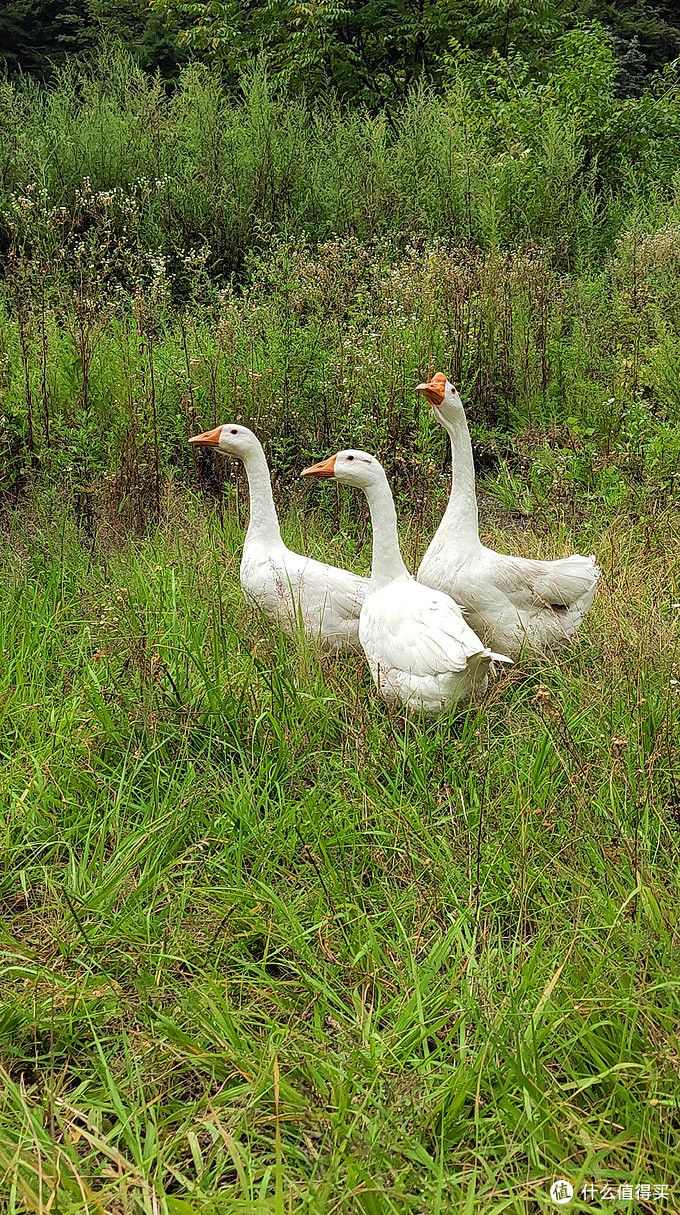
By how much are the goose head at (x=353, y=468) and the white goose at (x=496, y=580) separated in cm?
33

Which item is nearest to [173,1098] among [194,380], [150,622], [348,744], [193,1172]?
[193,1172]

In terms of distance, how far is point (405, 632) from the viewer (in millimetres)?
3086

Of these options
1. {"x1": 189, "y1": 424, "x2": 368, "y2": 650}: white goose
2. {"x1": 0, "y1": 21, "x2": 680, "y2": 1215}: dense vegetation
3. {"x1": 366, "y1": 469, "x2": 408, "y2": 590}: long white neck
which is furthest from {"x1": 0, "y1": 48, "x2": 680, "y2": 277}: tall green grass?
{"x1": 366, "y1": 469, "x2": 408, "y2": 590}: long white neck

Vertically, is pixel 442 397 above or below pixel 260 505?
above

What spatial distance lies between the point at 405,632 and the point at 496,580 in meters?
0.56

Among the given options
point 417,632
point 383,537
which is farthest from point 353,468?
point 417,632

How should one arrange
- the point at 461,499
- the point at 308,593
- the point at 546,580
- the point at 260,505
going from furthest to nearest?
the point at 260,505 → the point at 308,593 → the point at 461,499 → the point at 546,580

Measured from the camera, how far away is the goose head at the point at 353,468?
11.1 feet

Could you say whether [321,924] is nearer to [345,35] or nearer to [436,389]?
[436,389]

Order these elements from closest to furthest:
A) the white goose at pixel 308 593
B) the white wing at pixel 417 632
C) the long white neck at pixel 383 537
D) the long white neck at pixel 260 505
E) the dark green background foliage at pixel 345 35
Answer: the white wing at pixel 417 632, the long white neck at pixel 383 537, the white goose at pixel 308 593, the long white neck at pixel 260 505, the dark green background foliage at pixel 345 35

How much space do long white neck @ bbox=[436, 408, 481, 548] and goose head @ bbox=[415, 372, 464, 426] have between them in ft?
0.04

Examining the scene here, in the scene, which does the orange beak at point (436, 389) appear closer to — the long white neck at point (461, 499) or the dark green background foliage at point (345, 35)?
the long white neck at point (461, 499)

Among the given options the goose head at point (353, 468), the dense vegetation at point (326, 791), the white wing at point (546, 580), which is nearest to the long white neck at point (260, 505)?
the dense vegetation at point (326, 791)

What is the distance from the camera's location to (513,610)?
3.53 metres
